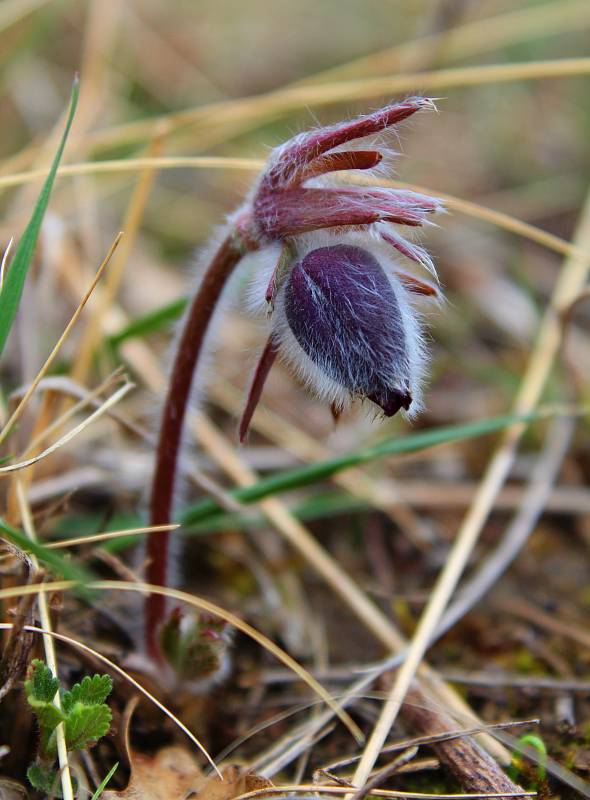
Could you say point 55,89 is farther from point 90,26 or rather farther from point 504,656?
point 504,656

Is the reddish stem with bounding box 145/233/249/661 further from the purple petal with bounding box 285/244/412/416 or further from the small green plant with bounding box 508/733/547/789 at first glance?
the small green plant with bounding box 508/733/547/789

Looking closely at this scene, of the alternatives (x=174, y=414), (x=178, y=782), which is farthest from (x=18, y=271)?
(x=178, y=782)

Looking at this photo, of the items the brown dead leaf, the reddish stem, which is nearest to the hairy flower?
the reddish stem

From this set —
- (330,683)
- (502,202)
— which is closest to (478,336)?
(502,202)

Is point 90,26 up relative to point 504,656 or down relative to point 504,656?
up

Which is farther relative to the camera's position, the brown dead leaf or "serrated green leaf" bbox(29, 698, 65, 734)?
the brown dead leaf

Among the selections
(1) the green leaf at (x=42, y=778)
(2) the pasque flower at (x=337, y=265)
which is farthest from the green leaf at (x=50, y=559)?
(2) the pasque flower at (x=337, y=265)

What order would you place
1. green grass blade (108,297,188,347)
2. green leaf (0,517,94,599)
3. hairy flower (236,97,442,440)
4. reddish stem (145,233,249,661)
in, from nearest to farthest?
1. green leaf (0,517,94,599)
2. hairy flower (236,97,442,440)
3. reddish stem (145,233,249,661)
4. green grass blade (108,297,188,347)

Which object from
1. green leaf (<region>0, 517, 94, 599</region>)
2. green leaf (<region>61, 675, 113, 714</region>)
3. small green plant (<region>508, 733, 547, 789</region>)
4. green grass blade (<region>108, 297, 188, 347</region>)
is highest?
green grass blade (<region>108, 297, 188, 347</region>)
